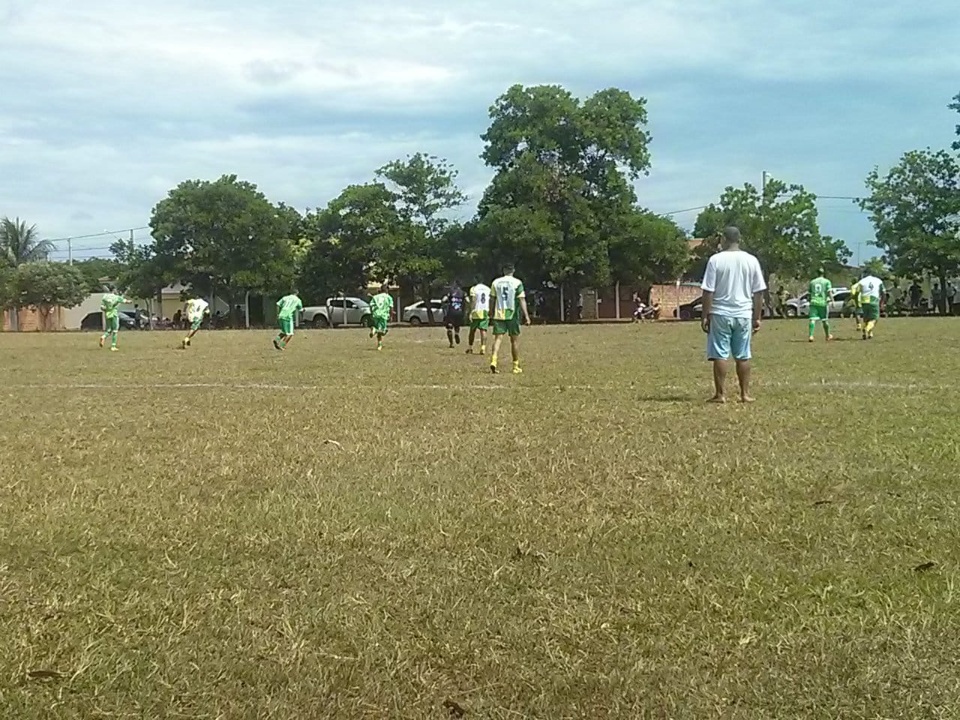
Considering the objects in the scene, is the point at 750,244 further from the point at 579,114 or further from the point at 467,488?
the point at 467,488

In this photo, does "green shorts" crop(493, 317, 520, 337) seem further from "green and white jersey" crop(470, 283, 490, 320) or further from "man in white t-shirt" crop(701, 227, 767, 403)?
"man in white t-shirt" crop(701, 227, 767, 403)

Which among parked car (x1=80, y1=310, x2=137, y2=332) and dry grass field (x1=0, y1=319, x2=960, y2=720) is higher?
parked car (x1=80, y1=310, x2=137, y2=332)

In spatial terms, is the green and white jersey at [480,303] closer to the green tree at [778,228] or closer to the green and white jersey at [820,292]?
the green and white jersey at [820,292]

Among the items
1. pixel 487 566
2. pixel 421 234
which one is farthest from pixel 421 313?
pixel 487 566

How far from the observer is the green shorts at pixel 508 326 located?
687 inches

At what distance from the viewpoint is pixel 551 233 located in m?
54.0

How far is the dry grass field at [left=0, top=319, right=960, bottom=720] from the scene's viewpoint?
379cm

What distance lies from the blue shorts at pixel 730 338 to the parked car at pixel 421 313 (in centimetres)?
4996

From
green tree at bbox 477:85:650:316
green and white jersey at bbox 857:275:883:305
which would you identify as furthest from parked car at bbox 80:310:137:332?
green and white jersey at bbox 857:275:883:305

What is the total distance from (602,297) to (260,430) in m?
55.8

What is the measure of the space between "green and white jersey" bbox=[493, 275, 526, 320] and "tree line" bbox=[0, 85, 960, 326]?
1427 inches

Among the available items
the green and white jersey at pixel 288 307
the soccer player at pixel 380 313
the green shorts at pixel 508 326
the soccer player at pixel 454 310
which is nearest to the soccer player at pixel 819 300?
the soccer player at pixel 454 310

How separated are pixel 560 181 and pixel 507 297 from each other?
1539 inches

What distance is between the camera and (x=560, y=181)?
5572cm
